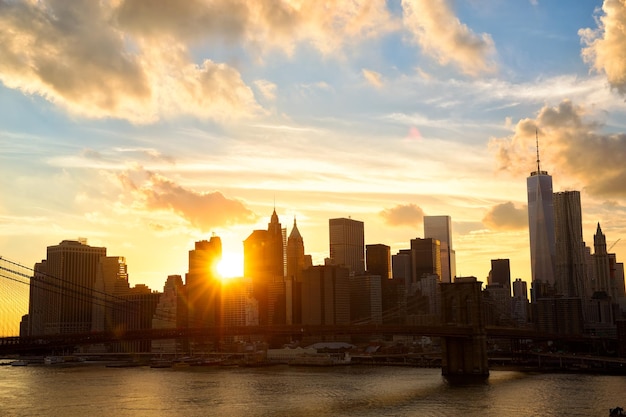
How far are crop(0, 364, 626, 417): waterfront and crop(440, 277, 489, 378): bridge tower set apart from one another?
194 cm

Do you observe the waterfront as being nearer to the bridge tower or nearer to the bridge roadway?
the bridge tower

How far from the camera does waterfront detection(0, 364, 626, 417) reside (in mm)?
48625

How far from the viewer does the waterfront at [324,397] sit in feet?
160

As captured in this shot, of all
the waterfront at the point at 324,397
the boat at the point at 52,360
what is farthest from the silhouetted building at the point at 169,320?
the waterfront at the point at 324,397

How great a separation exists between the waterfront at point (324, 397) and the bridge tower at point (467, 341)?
6.36ft

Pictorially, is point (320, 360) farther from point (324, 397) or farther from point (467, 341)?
point (324, 397)

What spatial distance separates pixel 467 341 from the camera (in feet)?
245

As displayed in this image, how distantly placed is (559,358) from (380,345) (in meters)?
55.4

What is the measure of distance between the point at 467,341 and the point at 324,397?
895 inches

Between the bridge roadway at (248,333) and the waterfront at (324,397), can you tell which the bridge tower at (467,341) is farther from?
the waterfront at (324,397)

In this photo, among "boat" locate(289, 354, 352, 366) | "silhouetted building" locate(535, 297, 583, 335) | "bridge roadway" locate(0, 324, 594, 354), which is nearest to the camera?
"bridge roadway" locate(0, 324, 594, 354)

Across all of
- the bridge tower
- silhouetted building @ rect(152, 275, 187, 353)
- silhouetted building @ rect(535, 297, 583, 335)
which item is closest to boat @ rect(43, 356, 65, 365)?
silhouetted building @ rect(152, 275, 187, 353)

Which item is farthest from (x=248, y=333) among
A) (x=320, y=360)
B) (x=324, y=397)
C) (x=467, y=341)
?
(x=320, y=360)

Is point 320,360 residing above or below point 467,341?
below
